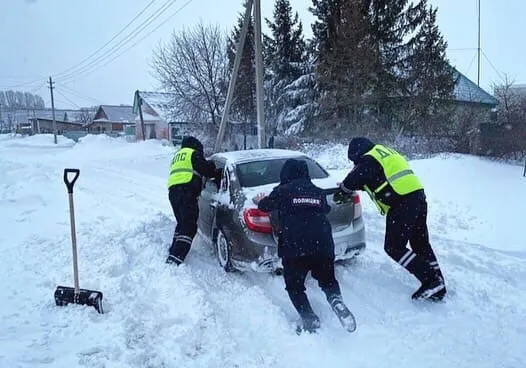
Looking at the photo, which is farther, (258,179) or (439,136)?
(439,136)

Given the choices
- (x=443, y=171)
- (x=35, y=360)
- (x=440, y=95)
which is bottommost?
(x=35, y=360)

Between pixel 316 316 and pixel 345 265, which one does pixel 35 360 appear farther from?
pixel 345 265

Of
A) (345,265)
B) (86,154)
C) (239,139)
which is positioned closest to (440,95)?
(239,139)

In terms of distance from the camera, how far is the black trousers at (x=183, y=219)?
5.43 meters

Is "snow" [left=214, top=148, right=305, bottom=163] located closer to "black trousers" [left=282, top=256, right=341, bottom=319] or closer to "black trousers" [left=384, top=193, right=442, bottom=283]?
"black trousers" [left=384, top=193, right=442, bottom=283]

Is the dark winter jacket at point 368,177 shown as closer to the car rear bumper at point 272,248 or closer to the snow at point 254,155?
the car rear bumper at point 272,248

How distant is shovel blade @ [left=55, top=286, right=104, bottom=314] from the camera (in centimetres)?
412

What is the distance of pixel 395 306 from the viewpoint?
414 centimetres

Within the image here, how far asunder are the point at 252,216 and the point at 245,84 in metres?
21.8

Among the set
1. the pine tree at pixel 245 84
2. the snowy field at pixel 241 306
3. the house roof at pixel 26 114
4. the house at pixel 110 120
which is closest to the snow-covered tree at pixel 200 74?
the pine tree at pixel 245 84

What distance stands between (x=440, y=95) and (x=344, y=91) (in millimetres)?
4388

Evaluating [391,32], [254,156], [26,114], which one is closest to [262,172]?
[254,156]

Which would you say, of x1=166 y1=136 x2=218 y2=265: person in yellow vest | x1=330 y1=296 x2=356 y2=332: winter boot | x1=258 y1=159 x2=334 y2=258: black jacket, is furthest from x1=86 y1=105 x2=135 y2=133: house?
x1=330 y1=296 x2=356 y2=332: winter boot

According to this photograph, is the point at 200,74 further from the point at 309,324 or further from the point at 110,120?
the point at 110,120
